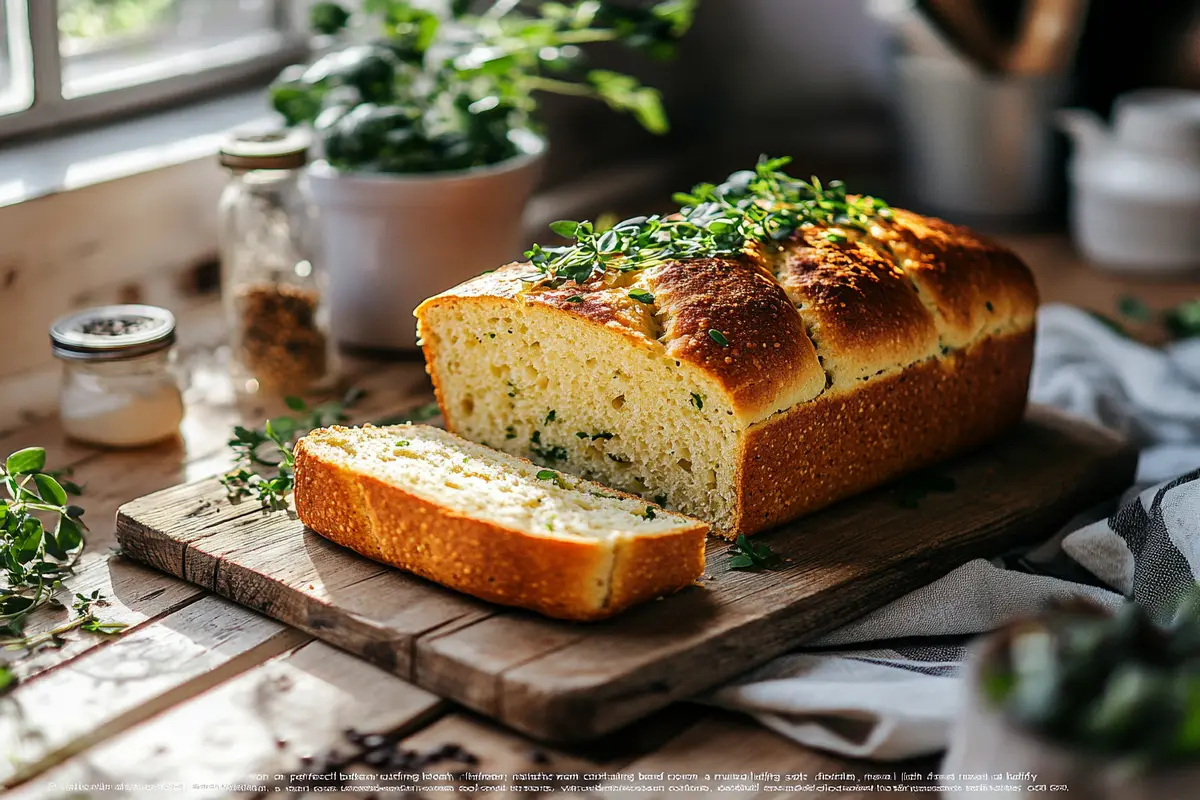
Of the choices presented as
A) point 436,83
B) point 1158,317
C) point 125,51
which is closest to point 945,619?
point 436,83

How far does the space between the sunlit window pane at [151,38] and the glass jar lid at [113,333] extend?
0.82 metres

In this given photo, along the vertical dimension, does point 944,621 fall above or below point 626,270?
below

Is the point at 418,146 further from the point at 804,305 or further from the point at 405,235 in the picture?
the point at 804,305

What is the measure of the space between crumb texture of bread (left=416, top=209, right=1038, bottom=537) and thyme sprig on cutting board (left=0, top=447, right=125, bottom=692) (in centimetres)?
64

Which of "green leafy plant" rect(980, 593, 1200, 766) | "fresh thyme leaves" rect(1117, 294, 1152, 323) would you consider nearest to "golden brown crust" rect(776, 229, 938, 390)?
"green leafy plant" rect(980, 593, 1200, 766)

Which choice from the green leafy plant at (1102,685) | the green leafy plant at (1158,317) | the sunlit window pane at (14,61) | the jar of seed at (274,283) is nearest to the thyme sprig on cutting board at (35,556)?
the jar of seed at (274,283)

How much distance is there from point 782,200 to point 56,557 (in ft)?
4.51

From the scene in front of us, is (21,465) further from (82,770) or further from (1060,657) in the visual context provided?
(1060,657)

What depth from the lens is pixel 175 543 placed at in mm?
2045

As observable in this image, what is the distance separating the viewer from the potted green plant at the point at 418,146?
2811 millimetres

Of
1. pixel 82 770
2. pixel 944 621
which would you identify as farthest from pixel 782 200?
pixel 82 770

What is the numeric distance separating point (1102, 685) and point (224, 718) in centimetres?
104

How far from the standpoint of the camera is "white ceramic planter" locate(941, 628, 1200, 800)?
1.26 metres

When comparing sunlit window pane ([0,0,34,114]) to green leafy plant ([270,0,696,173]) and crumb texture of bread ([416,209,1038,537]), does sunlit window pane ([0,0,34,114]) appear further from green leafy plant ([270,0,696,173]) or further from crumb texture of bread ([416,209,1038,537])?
crumb texture of bread ([416,209,1038,537])
